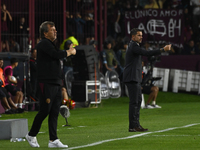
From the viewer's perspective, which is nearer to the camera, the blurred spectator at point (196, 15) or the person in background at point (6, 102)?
the person in background at point (6, 102)

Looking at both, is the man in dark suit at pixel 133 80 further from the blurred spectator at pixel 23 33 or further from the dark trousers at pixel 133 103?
the blurred spectator at pixel 23 33

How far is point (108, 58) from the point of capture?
966 inches

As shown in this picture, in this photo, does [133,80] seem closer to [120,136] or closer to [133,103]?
[133,103]

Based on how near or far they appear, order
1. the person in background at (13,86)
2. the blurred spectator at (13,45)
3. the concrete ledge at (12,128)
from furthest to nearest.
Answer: the blurred spectator at (13,45), the person in background at (13,86), the concrete ledge at (12,128)

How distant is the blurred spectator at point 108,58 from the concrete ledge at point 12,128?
14.1 metres

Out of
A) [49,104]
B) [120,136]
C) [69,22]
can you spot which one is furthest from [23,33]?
[49,104]

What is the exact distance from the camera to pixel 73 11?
24875mm

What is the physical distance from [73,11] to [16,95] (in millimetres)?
7479

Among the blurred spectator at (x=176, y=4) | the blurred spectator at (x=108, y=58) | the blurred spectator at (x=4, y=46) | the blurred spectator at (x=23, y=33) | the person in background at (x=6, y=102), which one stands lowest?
the person in background at (x=6, y=102)

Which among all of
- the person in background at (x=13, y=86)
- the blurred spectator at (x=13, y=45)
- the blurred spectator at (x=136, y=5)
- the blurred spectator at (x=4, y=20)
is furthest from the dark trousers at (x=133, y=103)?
the blurred spectator at (x=136, y=5)

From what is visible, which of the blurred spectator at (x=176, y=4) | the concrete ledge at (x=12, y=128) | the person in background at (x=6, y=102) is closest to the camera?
the concrete ledge at (x=12, y=128)

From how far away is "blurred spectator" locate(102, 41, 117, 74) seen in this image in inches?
963

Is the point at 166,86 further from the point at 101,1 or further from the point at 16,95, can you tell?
the point at 16,95

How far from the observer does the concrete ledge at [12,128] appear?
1027cm
